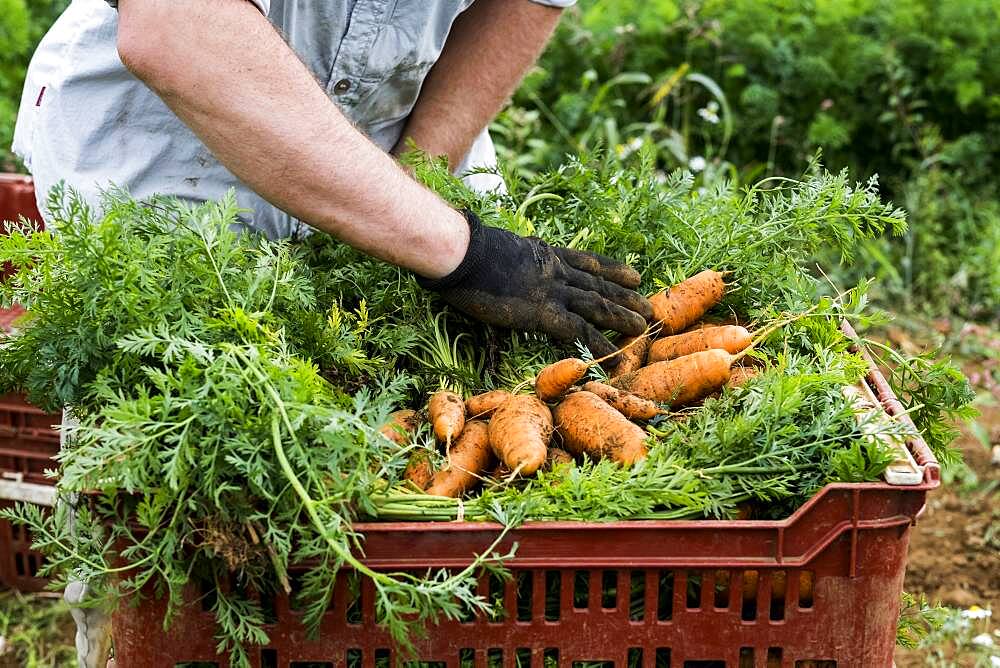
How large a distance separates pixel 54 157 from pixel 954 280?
3632 millimetres

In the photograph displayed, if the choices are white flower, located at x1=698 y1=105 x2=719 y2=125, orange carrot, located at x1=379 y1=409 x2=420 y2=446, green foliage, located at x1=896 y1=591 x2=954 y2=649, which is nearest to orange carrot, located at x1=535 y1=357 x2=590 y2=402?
orange carrot, located at x1=379 y1=409 x2=420 y2=446

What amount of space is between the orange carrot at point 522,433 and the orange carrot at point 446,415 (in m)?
0.06

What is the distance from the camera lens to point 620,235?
251 centimetres

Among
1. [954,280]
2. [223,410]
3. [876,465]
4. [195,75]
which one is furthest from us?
[954,280]

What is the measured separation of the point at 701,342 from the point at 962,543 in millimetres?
1849

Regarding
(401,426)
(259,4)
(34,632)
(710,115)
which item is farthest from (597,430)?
(710,115)

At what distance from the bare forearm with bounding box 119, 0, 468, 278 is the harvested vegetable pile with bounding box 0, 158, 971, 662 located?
0.39 feet

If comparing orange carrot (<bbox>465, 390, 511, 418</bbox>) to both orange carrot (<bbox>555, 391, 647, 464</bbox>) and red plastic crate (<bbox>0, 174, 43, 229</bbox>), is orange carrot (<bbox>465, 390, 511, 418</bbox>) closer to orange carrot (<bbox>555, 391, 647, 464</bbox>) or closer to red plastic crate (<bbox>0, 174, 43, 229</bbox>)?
orange carrot (<bbox>555, 391, 647, 464</bbox>)

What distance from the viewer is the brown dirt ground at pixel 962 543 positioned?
3.38 metres

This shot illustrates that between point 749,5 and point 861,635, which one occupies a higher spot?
point 749,5

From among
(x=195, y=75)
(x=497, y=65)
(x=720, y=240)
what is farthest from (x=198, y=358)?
(x=497, y=65)

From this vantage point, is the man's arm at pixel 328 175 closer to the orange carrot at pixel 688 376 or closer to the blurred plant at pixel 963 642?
the orange carrot at pixel 688 376

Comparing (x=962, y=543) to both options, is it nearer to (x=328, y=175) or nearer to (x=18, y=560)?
(x=328, y=175)

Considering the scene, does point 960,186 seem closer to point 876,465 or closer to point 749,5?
point 749,5
